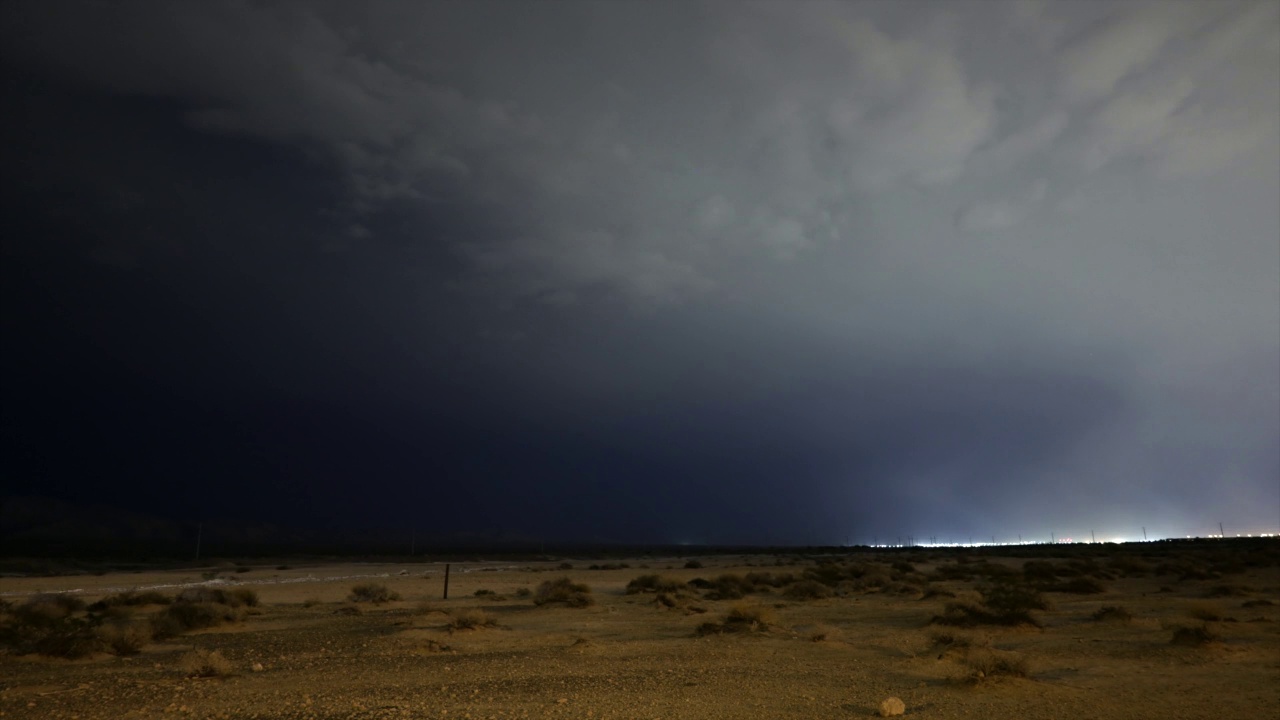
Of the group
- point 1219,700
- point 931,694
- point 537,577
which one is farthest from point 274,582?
point 1219,700

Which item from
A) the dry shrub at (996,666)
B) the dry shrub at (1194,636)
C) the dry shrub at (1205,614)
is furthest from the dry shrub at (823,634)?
the dry shrub at (1205,614)

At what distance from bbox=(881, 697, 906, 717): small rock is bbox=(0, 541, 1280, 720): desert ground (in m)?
0.38

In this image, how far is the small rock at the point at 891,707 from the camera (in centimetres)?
1085

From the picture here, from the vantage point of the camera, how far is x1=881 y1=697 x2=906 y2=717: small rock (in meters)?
10.9

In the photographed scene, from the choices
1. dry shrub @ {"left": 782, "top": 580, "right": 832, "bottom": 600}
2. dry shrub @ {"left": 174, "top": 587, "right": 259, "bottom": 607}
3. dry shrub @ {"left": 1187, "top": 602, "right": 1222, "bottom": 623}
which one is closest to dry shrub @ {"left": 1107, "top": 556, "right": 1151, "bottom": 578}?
dry shrub @ {"left": 782, "top": 580, "right": 832, "bottom": 600}

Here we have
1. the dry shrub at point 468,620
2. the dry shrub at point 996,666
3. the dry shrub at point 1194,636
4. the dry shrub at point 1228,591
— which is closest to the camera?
the dry shrub at point 996,666

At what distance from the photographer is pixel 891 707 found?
10.9m

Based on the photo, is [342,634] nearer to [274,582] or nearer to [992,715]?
[992,715]

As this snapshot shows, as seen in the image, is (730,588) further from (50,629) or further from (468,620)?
(50,629)

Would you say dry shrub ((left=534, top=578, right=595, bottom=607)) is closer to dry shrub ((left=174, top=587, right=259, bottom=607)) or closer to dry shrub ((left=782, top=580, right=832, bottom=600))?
dry shrub ((left=782, top=580, right=832, bottom=600))

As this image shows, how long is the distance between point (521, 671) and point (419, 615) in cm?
1031

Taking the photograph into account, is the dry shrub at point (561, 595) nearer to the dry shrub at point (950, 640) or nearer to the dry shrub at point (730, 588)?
the dry shrub at point (730, 588)

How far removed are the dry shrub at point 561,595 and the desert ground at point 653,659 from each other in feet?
0.30

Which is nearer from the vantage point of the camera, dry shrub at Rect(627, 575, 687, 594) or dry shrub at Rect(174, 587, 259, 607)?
dry shrub at Rect(174, 587, 259, 607)
